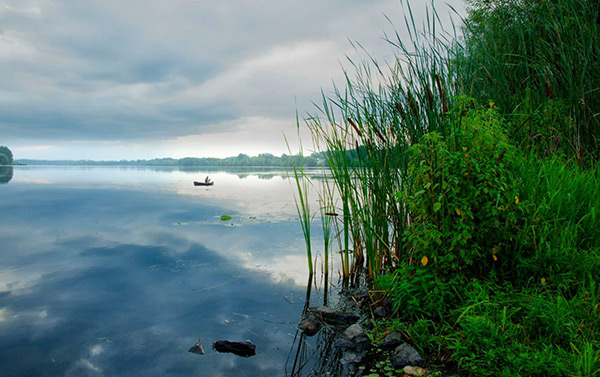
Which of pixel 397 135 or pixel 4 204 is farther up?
pixel 397 135

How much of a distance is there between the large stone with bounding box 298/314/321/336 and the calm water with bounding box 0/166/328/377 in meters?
0.11

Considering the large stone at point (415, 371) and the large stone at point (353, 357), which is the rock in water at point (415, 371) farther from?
the large stone at point (353, 357)

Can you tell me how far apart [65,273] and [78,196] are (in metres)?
13.0

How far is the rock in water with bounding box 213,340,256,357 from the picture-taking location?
3.32 m

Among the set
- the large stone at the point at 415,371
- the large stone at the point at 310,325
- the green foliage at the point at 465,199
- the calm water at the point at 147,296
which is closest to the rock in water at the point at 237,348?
the calm water at the point at 147,296

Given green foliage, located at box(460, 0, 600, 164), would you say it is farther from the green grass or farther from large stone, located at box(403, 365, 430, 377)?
large stone, located at box(403, 365, 430, 377)

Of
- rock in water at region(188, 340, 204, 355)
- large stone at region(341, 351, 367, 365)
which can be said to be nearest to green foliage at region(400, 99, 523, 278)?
large stone at region(341, 351, 367, 365)

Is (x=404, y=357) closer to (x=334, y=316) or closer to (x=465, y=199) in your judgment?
(x=334, y=316)

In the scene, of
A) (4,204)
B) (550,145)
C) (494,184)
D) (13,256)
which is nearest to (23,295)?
(13,256)

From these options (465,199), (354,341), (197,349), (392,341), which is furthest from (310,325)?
(465,199)

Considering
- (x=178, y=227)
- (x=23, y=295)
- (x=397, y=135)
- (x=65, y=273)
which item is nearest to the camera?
(x=397, y=135)

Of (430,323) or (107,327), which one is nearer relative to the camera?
(430,323)

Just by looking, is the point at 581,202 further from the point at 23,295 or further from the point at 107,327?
the point at 23,295

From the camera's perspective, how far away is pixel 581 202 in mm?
3350
